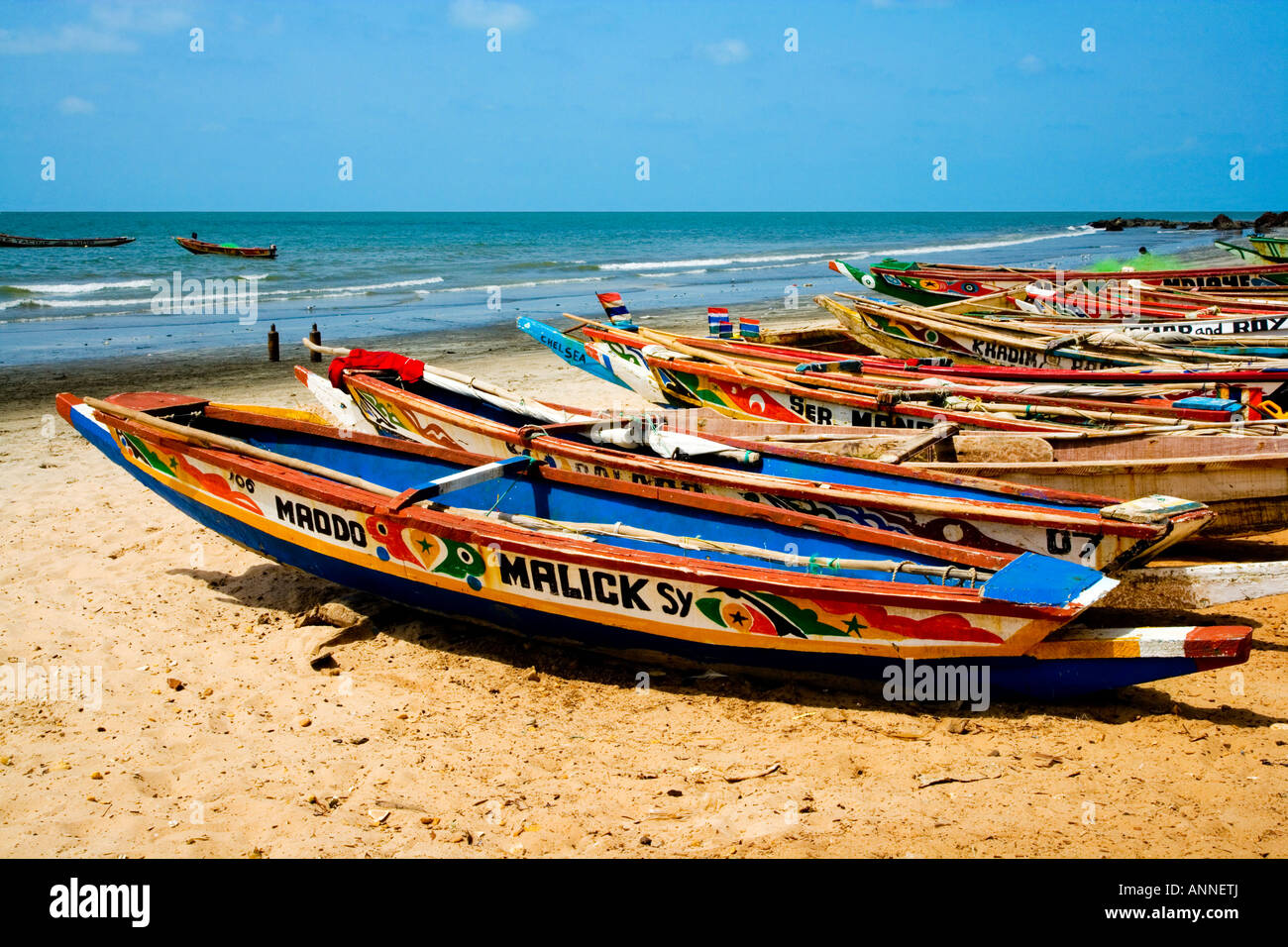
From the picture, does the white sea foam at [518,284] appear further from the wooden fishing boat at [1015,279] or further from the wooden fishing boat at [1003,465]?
the wooden fishing boat at [1003,465]

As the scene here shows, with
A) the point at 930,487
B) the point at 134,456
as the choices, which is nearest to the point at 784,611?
the point at 930,487

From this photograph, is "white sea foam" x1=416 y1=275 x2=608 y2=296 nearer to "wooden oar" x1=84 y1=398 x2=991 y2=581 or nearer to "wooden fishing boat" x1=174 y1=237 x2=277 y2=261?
"wooden fishing boat" x1=174 y1=237 x2=277 y2=261

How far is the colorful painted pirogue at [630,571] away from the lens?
14.4 feet

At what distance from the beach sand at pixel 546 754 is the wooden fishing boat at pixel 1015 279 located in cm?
1465

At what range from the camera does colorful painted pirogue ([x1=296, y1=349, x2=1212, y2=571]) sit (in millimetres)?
5012

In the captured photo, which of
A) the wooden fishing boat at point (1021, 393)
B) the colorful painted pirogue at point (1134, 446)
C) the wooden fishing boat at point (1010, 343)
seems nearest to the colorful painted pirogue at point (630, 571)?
the colorful painted pirogue at point (1134, 446)

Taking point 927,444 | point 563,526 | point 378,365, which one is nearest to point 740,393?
point 927,444

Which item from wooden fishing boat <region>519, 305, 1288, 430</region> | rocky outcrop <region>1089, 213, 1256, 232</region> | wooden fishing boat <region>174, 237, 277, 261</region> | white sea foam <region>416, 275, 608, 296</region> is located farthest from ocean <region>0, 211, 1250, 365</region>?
rocky outcrop <region>1089, 213, 1256, 232</region>

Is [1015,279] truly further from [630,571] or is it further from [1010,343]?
[630,571]

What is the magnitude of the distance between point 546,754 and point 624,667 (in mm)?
1000

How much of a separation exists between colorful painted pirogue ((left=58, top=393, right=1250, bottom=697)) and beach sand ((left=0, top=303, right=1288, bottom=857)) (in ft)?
1.04

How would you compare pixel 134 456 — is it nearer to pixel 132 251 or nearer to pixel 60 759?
pixel 60 759

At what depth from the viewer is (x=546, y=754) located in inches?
184
